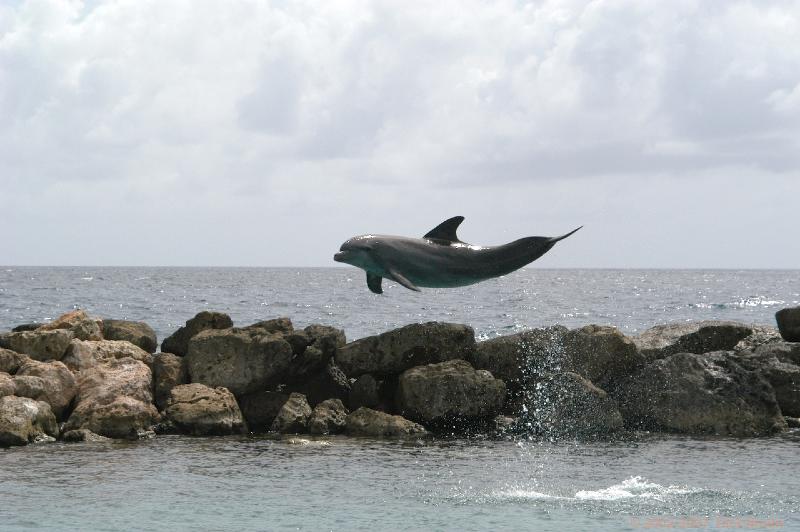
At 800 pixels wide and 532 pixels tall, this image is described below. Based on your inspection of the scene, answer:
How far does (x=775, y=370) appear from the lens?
65.9 ft

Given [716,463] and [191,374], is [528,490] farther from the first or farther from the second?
[191,374]

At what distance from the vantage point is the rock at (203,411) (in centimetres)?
1797

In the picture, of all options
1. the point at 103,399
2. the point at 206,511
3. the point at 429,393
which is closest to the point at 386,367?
the point at 429,393

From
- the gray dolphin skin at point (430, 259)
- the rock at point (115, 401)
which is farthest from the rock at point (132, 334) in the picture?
the gray dolphin skin at point (430, 259)

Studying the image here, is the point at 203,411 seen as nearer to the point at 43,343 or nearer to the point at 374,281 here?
the point at 43,343

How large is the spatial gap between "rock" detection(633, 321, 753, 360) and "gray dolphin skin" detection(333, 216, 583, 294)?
810cm

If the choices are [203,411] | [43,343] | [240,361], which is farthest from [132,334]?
[203,411]

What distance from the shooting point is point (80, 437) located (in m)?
17.2

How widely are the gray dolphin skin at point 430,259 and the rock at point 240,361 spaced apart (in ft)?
18.3

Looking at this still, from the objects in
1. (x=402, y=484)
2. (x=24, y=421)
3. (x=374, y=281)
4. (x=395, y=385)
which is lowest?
(x=402, y=484)

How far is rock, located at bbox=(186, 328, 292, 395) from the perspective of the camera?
1912cm

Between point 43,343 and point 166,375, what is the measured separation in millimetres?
2596

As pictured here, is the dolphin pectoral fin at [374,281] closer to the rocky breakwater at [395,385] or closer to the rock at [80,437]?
the rocky breakwater at [395,385]

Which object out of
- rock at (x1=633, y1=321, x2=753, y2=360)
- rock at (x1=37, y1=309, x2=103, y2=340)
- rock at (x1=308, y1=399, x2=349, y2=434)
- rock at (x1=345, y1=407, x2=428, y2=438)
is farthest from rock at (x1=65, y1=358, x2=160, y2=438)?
rock at (x1=633, y1=321, x2=753, y2=360)
